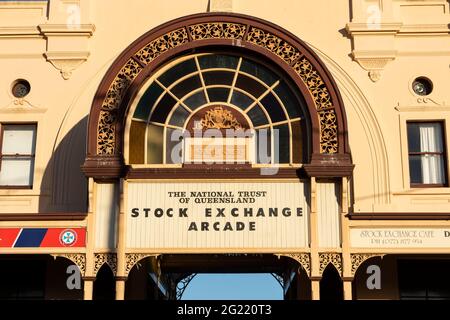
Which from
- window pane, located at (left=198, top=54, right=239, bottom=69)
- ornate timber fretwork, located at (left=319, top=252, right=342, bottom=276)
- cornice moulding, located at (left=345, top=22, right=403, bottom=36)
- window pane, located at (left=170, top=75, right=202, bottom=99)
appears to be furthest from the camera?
cornice moulding, located at (left=345, top=22, right=403, bottom=36)

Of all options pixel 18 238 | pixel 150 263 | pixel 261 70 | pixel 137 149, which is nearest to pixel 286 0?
pixel 261 70

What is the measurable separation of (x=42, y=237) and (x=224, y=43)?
22.1ft

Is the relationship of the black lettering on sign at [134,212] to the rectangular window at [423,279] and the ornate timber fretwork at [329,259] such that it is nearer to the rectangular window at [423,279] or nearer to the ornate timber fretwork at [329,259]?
the ornate timber fretwork at [329,259]

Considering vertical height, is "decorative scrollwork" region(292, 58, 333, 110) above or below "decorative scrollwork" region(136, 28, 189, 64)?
below

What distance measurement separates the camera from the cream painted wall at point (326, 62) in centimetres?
2230

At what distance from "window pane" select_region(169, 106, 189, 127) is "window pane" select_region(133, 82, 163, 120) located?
0.63 m

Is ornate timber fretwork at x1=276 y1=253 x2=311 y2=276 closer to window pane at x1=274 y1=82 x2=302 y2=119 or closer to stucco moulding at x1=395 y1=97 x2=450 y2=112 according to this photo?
window pane at x1=274 y1=82 x2=302 y2=119

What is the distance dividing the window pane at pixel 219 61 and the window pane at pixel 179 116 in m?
1.27

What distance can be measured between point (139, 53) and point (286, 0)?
5.38m

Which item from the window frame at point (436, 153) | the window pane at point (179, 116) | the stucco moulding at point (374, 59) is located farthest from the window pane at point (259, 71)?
the window frame at point (436, 153)

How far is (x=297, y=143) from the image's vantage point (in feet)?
66.7

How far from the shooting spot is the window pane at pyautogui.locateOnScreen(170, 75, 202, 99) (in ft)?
68.5

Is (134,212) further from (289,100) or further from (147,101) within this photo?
(289,100)

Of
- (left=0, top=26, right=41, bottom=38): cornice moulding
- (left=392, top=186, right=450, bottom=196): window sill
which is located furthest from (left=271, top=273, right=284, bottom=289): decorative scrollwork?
(left=0, top=26, right=41, bottom=38): cornice moulding
